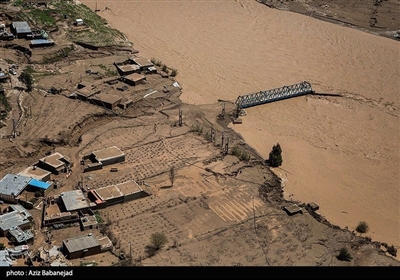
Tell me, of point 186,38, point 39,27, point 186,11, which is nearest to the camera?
point 39,27

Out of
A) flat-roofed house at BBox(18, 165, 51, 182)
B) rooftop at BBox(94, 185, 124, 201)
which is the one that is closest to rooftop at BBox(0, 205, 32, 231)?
flat-roofed house at BBox(18, 165, 51, 182)

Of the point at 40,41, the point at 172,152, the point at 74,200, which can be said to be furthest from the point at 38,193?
the point at 40,41

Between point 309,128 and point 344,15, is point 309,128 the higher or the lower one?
the lower one

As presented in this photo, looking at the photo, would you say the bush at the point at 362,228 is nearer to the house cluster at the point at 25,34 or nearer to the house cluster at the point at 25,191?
the house cluster at the point at 25,191

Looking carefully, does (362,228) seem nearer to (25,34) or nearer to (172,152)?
(172,152)

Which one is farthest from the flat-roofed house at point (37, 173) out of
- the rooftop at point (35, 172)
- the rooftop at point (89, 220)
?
the rooftop at point (89, 220)

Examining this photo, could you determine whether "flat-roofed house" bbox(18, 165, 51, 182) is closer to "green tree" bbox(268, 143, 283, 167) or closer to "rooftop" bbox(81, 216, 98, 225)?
"rooftop" bbox(81, 216, 98, 225)

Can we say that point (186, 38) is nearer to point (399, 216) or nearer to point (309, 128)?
point (309, 128)

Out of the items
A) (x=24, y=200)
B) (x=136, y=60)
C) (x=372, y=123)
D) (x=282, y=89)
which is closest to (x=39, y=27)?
(x=136, y=60)
